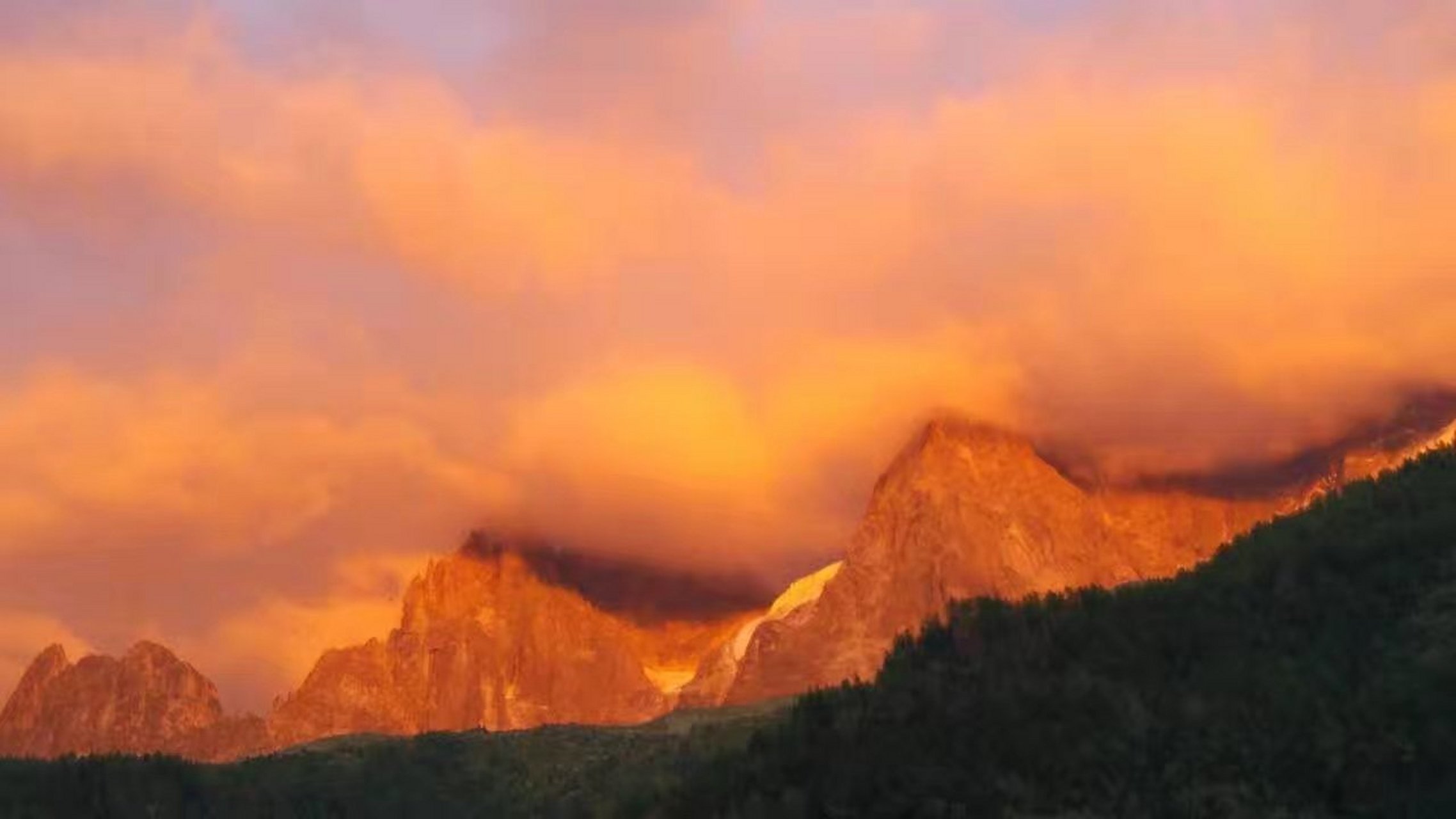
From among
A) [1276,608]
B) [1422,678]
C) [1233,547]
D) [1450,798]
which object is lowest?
[1450,798]

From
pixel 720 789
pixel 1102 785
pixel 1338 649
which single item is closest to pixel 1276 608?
pixel 1338 649

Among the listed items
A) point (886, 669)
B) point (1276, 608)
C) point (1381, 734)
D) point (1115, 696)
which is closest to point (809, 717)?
point (886, 669)

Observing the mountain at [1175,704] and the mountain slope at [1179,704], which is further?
the mountain at [1175,704]

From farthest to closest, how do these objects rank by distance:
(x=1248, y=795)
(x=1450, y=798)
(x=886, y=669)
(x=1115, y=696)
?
(x=886, y=669) → (x=1115, y=696) → (x=1248, y=795) → (x=1450, y=798)

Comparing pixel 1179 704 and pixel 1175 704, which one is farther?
pixel 1175 704

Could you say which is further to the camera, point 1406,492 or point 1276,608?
point 1406,492

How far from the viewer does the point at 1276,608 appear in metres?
168

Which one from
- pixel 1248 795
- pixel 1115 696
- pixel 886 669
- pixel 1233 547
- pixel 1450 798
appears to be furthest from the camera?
pixel 1233 547

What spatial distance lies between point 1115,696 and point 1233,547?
44415 millimetres

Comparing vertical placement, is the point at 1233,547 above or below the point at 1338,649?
above

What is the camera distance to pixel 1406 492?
18888 cm

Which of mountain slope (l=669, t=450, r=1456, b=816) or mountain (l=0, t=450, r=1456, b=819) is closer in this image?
mountain slope (l=669, t=450, r=1456, b=816)

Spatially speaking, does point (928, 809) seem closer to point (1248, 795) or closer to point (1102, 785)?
point (1102, 785)

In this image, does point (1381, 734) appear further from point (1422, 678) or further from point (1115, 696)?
point (1115, 696)
